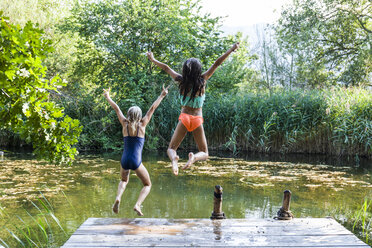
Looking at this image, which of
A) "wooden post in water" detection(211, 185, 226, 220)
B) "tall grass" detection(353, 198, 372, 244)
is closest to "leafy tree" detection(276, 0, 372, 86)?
"tall grass" detection(353, 198, 372, 244)

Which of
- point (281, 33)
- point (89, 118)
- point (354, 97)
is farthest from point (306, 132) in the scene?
point (281, 33)

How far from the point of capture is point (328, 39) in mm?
24078

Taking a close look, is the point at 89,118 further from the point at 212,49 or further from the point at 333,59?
the point at 333,59

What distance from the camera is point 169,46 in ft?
51.4

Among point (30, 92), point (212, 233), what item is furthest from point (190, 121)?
point (30, 92)

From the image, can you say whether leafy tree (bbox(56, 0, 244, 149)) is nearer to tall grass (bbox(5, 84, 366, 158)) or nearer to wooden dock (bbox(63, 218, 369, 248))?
tall grass (bbox(5, 84, 366, 158))

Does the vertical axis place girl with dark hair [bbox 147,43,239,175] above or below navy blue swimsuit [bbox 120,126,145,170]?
above

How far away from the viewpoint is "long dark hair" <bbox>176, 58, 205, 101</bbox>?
12.8 ft

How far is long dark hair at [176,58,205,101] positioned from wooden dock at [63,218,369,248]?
154cm

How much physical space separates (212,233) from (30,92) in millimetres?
2438

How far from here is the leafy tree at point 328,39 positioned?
21516 mm

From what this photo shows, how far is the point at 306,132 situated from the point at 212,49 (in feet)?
18.7

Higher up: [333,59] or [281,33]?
[281,33]

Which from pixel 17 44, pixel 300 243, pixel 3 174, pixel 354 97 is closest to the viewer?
pixel 17 44
